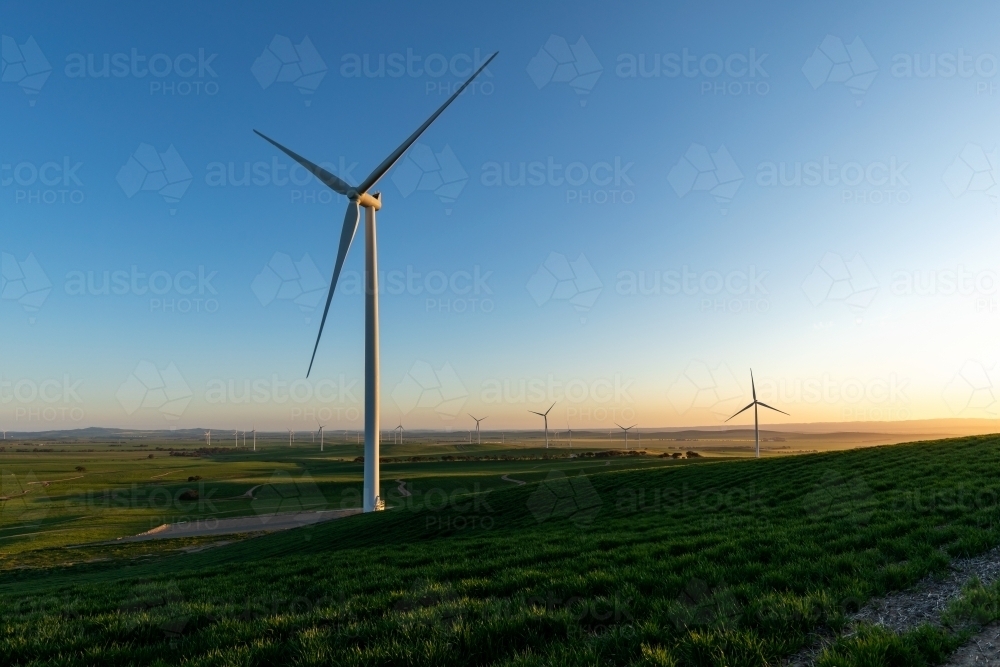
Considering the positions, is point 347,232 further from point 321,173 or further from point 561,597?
point 561,597

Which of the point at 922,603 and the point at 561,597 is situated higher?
the point at 922,603

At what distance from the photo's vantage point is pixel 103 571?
29.1 m

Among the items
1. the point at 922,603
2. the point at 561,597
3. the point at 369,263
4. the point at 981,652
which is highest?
the point at 369,263

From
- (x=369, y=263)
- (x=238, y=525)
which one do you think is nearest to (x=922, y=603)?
(x=369, y=263)

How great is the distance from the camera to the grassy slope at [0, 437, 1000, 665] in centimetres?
656

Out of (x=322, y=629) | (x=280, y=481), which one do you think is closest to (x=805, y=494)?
(x=322, y=629)

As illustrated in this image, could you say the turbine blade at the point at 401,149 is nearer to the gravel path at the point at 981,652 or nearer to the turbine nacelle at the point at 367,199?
the turbine nacelle at the point at 367,199

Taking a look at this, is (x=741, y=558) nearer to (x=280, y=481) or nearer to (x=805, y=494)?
(x=805, y=494)

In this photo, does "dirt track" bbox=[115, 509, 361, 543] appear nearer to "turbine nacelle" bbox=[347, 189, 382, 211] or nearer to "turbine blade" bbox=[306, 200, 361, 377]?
"turbine blade" bbox=[306, 200, 361, 377]

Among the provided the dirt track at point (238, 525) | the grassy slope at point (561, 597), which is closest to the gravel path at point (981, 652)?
the grassy slope at point (561, 597)

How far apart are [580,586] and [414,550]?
10.0 m

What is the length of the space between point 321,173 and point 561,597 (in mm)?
42978

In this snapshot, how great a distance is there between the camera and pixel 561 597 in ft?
27.8

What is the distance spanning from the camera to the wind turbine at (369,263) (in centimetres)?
3806
